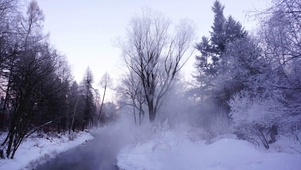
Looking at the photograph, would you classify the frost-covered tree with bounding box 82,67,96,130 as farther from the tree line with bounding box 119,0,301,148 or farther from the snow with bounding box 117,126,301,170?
the snow with bounding box 117,126,301,170

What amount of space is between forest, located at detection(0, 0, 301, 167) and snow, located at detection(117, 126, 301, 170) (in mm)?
1496

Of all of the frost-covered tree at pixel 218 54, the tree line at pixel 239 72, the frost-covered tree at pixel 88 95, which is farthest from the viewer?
the frost-covered tree at pixel 88 95

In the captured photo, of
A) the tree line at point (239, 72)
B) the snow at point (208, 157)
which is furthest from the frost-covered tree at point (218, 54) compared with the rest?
the snow at point (208, 157)

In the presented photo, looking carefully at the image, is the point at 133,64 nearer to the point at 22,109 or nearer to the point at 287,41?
the point at 22,109

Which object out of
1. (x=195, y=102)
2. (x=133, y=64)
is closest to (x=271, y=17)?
(x=133, y=64)

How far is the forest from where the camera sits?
699 cm

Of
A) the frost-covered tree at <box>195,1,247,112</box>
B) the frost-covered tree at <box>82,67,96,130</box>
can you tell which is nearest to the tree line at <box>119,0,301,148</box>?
the frost-covered tree at <box>195,1,247,112</box>

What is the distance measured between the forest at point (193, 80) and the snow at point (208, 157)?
1.50 metres

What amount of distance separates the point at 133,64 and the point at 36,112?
938cm

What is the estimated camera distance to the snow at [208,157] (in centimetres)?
652

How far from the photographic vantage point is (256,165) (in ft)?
22.1

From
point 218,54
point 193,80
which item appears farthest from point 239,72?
point 193,80

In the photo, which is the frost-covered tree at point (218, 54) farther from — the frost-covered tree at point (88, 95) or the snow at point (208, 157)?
the frost-covered tree at point (88, 95)

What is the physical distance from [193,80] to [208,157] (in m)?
28.9
